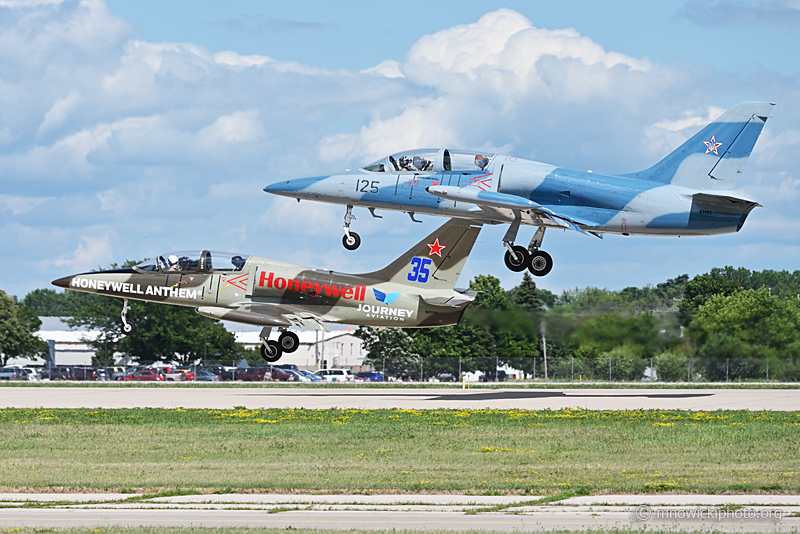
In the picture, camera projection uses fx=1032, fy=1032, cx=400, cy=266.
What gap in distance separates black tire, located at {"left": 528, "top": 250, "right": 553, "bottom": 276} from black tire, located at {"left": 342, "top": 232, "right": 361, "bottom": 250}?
5.62 meters

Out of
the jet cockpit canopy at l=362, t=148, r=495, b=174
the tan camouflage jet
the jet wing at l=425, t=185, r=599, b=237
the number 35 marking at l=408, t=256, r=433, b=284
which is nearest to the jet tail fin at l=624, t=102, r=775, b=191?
the jet wing at l=425, t=185, r=599, b=237

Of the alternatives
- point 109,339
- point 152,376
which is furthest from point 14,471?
point 109,339

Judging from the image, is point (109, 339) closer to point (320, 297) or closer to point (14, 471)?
point (320, 297)

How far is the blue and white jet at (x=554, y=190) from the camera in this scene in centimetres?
2986

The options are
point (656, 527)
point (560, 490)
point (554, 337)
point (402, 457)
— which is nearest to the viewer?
point (656, 527)

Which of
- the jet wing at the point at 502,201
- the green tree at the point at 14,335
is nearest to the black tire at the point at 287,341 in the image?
the jet wing at the point at 502,201

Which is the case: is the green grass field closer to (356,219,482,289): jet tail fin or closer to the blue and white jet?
the blue and white jet

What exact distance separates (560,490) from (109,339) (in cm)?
10815

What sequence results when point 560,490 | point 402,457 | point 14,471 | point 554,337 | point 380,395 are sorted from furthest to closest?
point 380,395 < point 554,337 < point 402,457 < point 14,471 < point 560,490

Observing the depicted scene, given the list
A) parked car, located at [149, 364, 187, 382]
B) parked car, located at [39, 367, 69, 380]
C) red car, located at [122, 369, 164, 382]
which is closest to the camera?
red car, located at [122, 369, 164, 382]

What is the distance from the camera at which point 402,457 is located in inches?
1184

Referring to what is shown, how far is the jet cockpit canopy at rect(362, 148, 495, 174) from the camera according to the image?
32.2 metres

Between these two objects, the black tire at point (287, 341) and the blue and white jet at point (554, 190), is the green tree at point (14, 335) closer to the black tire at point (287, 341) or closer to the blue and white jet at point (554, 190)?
the black tire at point (287, 341)

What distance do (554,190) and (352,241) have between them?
6707mm
